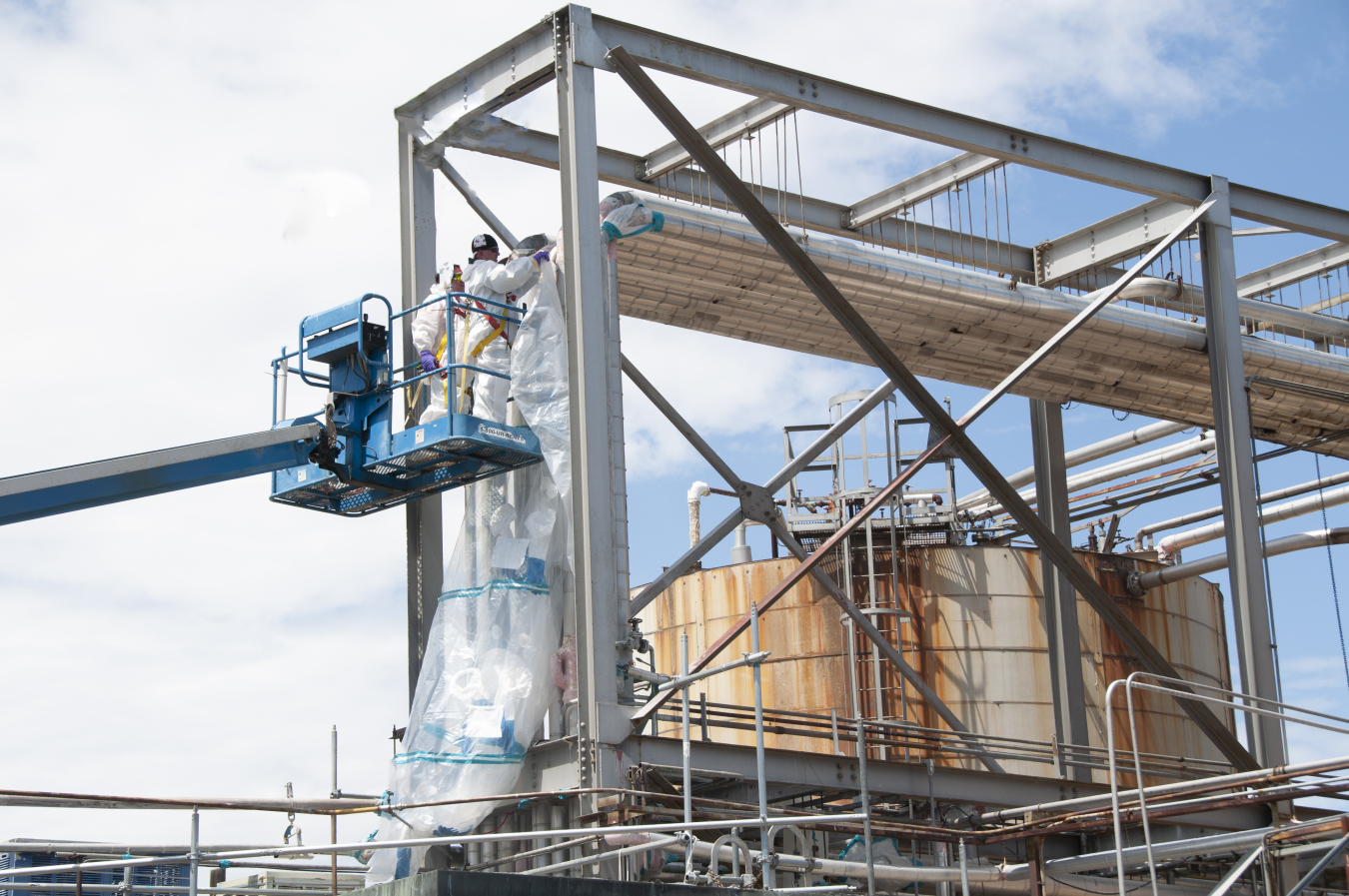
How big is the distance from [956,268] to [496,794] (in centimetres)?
1014

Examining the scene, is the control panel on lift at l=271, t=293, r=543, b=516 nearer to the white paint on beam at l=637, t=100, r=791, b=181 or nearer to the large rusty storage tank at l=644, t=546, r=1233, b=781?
the white paint on beam at l=637, t=100, r=791, b=181

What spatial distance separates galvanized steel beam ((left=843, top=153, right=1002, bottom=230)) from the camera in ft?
65.8

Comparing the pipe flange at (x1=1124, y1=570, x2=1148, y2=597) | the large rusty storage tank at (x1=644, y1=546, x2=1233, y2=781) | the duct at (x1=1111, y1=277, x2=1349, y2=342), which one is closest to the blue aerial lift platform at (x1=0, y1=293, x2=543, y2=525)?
the large rusty storage tank at (x1=644, y1=546, x2=1233, y2=781)

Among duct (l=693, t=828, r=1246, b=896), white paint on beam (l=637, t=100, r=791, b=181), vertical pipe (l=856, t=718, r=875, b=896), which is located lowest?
duct (l=693, t=828, r=1246, b=896)

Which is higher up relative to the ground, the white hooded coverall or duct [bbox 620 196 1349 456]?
duct [bbox 620 196 1349 456]

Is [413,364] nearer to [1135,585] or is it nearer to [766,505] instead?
[766,505]

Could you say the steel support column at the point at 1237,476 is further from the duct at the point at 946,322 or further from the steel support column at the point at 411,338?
the steel support column at the point at 411,338

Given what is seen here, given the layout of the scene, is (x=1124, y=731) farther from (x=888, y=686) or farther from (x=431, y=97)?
(x=431, y=97)

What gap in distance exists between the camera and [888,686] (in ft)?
71.3

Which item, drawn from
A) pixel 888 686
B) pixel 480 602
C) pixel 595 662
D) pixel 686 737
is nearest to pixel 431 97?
pixel 480 602

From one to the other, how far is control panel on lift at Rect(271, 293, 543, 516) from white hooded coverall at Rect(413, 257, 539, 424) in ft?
0.40

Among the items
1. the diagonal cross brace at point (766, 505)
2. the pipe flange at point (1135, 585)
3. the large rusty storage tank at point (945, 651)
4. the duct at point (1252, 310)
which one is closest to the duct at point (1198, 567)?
the pipe flange at point (1135, 585)

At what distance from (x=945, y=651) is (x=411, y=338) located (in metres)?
9.97

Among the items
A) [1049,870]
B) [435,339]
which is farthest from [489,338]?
[1049,870]
